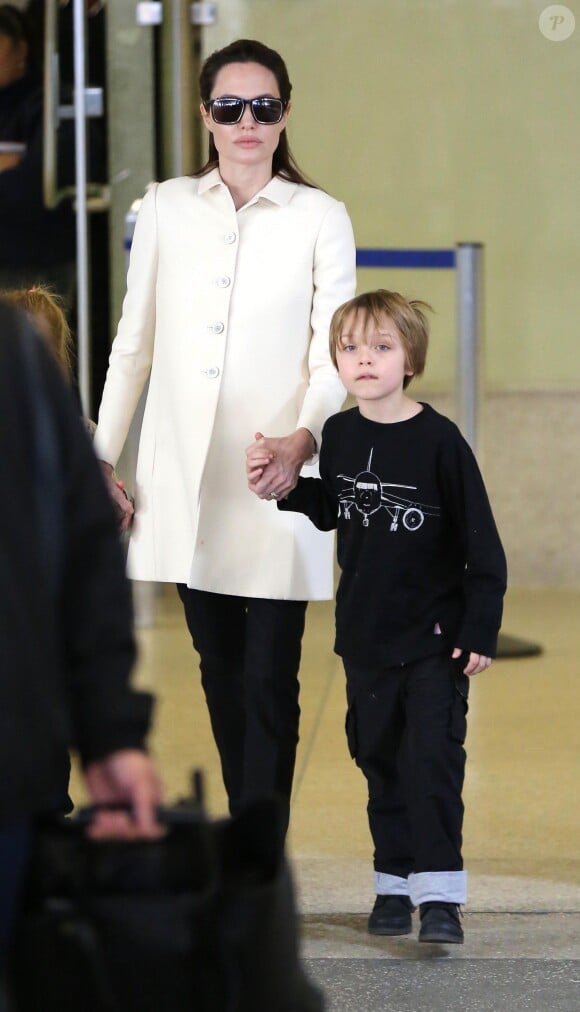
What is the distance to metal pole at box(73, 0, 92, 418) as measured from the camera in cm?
638

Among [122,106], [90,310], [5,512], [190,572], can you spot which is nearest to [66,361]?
[190,572]

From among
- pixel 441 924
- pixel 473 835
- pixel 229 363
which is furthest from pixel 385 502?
pixel 473 835

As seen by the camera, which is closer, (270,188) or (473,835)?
(270,188)

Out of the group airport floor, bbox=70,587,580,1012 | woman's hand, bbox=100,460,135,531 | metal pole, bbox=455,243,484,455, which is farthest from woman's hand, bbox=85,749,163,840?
metal pole, bbox=455,243,484,455

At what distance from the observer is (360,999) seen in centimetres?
308

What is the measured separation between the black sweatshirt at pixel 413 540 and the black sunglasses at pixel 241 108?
2.06ft

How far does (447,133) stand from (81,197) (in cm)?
168

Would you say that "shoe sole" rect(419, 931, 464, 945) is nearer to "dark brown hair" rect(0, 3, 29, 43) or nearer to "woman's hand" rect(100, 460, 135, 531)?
"woman's hand" rect(100, 460, 135, 531)

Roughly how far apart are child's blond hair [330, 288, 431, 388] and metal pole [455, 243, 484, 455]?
2909 millimetres

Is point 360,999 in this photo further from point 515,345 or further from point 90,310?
point 515,345

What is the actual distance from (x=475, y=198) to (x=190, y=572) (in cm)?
427

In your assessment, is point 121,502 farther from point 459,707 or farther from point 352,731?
point 459,707

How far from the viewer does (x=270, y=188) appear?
3424 millimetres

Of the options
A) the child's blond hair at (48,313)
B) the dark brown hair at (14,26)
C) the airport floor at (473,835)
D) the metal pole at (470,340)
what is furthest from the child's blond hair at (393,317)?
the dark brown hair at (14,26)
